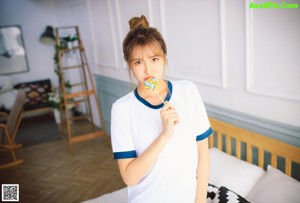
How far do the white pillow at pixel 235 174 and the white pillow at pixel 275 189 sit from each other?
0.07 m

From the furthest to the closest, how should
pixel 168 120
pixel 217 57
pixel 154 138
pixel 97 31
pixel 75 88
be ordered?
pixel 75 88, pixel 97 31, pixel 217 57, pixel 154 138, pixel 168 120

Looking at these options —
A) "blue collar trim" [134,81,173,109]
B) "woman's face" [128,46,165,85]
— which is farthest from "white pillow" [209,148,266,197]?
"woman's face" [128,46,165,85]

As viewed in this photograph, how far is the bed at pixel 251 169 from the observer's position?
5.56 ft

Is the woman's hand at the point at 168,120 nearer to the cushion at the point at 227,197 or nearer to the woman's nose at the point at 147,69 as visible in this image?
the woman's nose at the point at 147,69

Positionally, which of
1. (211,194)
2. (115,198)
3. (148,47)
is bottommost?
(115,198)

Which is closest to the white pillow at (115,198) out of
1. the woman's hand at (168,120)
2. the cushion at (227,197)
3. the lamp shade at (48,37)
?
the cushion at (227,197)

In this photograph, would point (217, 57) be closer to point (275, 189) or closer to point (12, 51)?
point (275, 189)

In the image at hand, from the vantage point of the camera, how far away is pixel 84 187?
11.4 feet

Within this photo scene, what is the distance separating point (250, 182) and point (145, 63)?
1228 mm

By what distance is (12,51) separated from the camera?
6918 mm

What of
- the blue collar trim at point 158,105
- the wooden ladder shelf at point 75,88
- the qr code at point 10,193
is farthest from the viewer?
the wooden ladder shelf at point 75,88

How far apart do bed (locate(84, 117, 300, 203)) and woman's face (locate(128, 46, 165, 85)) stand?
98 cm

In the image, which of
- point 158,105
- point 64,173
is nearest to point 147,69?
point 158,105

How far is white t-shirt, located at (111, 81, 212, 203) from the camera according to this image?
1172 millimetres
